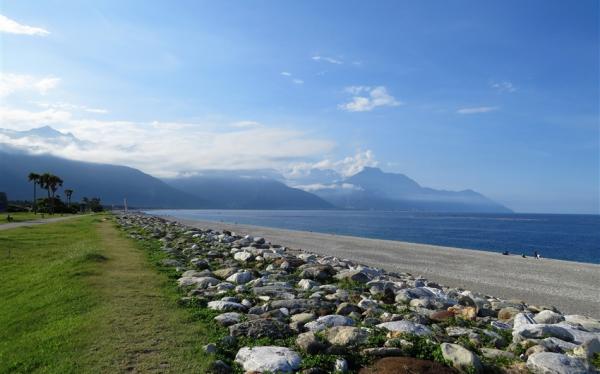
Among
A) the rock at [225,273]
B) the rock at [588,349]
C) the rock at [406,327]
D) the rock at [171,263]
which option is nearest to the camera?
the rock at [588,349]

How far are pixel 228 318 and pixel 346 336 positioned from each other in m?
2.95

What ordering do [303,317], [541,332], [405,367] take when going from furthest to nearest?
[303,317], [541,332], [405,367]

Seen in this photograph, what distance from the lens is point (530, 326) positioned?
9938mm

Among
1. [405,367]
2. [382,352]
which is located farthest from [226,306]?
[405,367]

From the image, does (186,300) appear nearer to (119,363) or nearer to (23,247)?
(119,363)

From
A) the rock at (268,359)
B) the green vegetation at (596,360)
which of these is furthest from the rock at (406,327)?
the green vegetation at (596,360)

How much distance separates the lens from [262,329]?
9.14 m

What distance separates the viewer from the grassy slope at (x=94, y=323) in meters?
7.48

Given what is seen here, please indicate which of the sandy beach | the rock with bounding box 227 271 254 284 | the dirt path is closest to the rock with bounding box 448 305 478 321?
the dirt path

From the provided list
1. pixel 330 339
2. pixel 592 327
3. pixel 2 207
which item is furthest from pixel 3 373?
pixel 2 207

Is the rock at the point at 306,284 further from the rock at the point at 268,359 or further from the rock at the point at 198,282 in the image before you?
the rock at the point at 268,359

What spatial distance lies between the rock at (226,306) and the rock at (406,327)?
3649 mm

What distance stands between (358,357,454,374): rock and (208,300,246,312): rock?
4.71m

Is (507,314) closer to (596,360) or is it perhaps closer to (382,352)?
(596,360)
